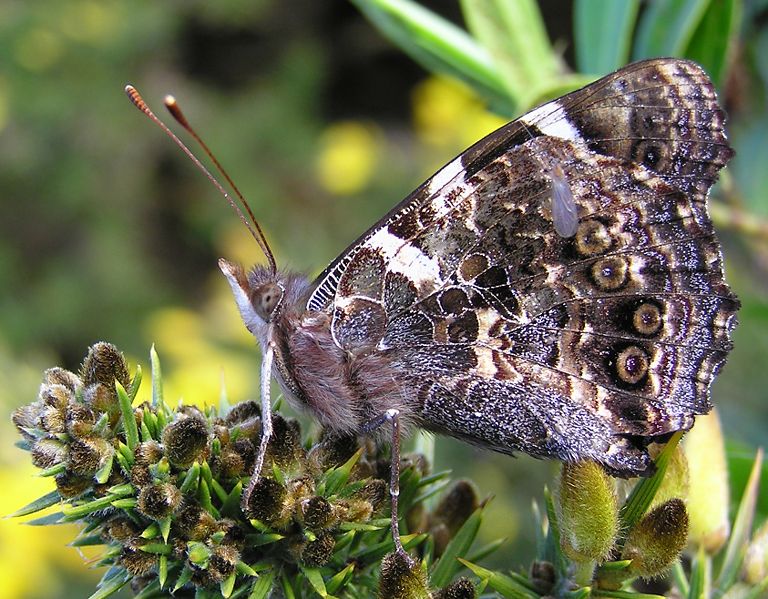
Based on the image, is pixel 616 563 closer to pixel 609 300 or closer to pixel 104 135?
pixel 609 300

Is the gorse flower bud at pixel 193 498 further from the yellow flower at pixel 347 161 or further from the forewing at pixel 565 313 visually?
the yellow flower at pixel 347 161

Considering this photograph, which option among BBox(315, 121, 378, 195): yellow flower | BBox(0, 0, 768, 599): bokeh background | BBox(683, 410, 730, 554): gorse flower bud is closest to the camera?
BBox(683, 410, 730, 554): gorse flower bud

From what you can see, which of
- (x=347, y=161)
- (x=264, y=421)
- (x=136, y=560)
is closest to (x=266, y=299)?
(x=264, y=421)

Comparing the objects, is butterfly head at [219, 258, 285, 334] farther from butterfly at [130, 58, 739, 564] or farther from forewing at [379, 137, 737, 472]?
forewing at [379, 137, 737, 472]

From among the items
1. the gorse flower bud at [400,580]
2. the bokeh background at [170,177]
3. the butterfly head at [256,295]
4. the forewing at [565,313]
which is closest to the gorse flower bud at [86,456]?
the gorse flower bud at [400,580]

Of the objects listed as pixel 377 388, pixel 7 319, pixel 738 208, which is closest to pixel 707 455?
pixel 377 388

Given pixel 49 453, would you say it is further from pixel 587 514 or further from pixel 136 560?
pixel 587 514

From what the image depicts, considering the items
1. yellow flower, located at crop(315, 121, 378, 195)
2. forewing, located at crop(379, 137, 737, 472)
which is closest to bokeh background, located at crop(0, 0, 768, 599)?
yellow flower, located at crop(315, 121, 378, 195)
